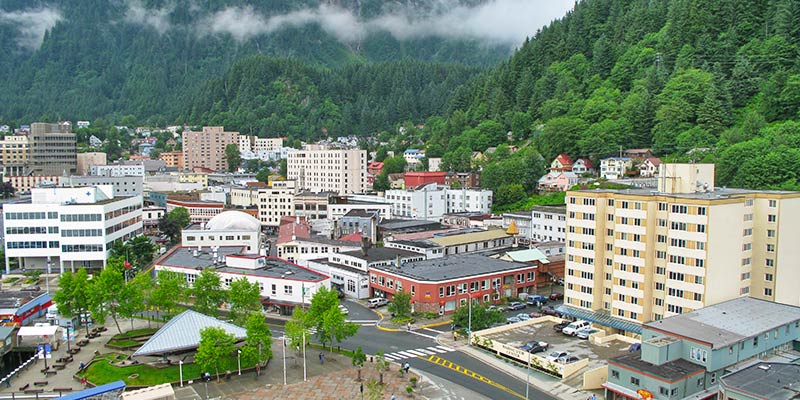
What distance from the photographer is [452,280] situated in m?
50.6

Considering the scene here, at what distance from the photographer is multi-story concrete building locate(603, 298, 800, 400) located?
3222 cm

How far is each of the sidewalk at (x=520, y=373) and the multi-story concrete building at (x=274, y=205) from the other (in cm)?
5685

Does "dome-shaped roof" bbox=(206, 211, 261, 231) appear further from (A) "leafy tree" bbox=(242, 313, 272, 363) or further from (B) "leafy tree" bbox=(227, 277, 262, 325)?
(A) "leafy tree" bbox=(242, 313, 272, 363)

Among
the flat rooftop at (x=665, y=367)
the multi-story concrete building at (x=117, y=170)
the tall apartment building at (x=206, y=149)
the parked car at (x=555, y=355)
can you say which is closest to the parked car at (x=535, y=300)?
the parked car at (x=555, y=355)

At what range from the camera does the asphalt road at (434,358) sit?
35500mm

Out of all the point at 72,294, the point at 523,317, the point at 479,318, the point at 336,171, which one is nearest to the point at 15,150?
the point at 336,171

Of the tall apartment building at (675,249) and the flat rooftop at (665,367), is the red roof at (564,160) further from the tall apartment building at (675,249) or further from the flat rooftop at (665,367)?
the flat rooftop at (665,367)

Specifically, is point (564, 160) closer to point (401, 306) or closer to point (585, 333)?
point (401, 306)

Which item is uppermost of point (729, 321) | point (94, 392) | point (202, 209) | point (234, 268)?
point (202, 209)

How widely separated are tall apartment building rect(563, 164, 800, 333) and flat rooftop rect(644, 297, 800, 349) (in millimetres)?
1775

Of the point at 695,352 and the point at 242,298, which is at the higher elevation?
the point at 242,298

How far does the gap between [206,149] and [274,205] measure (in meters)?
74.1

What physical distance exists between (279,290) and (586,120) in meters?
69.5

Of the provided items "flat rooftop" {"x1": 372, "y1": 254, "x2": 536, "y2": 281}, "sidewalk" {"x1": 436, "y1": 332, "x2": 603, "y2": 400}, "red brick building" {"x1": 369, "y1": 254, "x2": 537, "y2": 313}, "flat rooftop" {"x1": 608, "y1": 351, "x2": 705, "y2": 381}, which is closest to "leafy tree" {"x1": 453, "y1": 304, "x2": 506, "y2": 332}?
"sidewalk" {"x1": 436, "y1": 332, "x2": 603, "y2": 400}
